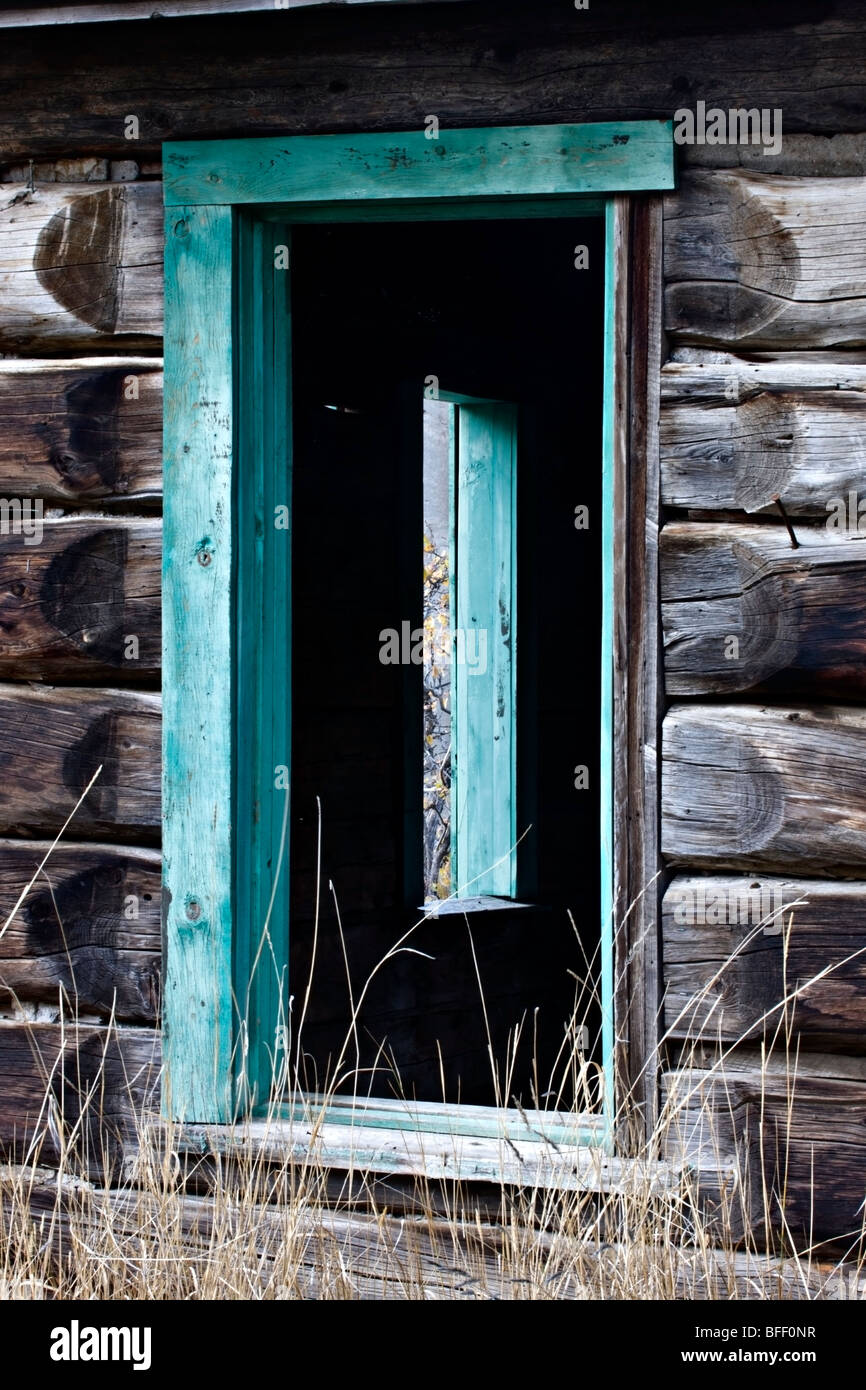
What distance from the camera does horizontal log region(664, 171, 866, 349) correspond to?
3.16 meters

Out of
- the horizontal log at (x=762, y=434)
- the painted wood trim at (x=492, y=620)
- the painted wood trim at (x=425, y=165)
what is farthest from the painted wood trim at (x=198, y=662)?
the painted wood trim at (x=492, y=620)

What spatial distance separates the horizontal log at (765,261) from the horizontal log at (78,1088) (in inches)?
80.1

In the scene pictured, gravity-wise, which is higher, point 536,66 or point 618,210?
point 536,66

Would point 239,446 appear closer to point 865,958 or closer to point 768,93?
point 768,93

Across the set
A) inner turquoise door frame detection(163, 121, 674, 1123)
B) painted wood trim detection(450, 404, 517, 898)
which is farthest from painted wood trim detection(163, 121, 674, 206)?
painted wood trim detection(450, 404, 517, 898)

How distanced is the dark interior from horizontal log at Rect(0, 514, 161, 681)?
1.56 metres

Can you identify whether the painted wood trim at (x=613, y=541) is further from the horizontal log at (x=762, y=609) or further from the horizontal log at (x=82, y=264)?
the horizontal log at (x=82, y=264)

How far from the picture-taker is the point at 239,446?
3475mm

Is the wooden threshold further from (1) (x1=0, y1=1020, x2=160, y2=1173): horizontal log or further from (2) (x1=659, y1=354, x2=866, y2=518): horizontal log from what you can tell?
(2) (x1=659, y1=354, x2=866, y2=518): horizontal log

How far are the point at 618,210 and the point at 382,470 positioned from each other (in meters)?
2.34

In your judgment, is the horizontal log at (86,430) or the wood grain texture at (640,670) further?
the horizontal log at (86,430)

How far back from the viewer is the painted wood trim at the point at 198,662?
11.3 feet
